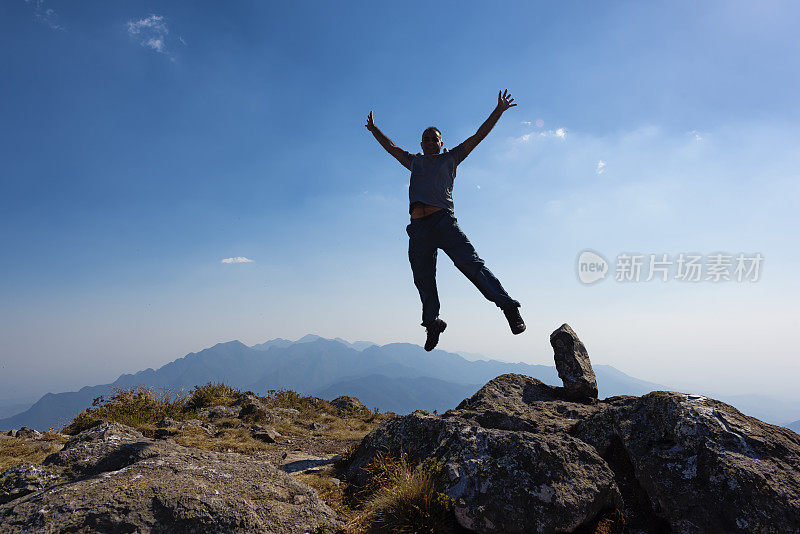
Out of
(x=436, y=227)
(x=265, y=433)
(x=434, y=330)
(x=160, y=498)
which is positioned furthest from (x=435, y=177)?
(x=265, y=433)

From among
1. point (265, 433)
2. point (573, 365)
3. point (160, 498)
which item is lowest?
point (265, 433)

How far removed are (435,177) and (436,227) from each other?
91 centimetres

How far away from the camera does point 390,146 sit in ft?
24.4

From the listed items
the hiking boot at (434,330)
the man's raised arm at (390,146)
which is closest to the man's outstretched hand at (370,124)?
the man's raised arm at (390,146)

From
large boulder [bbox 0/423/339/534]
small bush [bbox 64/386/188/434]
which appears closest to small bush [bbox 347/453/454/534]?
large boulder [bbox 0/423/339/534]

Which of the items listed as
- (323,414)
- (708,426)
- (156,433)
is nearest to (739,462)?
(708,426)

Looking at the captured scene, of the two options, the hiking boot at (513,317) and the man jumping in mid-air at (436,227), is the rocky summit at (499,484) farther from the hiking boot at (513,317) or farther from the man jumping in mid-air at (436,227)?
the man jumping in mid-air at (436,227)

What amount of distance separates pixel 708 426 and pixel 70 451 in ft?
24.0

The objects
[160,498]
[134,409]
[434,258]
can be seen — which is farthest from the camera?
[134,409]

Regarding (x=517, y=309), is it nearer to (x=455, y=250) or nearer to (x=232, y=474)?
(x=455, y=250)

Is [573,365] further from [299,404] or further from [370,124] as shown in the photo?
[299,404]

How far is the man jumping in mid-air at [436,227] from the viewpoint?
6.18m

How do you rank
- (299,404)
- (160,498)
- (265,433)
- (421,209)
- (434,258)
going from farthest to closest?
1. (299,404)
2. (265,433)
3. (434,258)
4. (421,209)
5. (160,498)

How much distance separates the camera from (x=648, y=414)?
4180 millimetres
